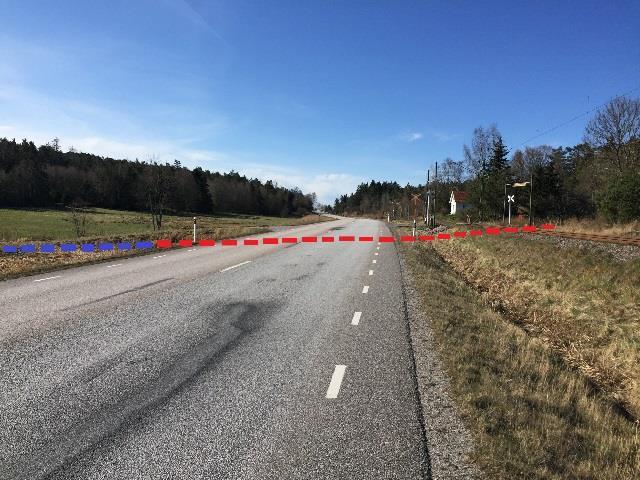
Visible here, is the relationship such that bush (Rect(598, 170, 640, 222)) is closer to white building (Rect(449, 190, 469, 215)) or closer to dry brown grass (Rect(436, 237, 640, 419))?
dry brown grass (Rect(436, 237, 640, 419))

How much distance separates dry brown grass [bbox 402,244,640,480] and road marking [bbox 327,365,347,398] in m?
1.27

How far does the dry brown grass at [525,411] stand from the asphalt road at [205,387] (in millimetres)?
596

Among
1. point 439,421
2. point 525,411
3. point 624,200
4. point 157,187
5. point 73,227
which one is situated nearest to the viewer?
point 439,421

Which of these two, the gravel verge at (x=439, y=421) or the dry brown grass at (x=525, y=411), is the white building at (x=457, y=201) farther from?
the gravel verge at (x=439, y=421)

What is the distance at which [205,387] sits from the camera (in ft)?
15.7

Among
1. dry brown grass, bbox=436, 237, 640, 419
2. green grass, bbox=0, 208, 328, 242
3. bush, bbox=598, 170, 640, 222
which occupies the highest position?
bush, bbox=598, 170, 640, 222

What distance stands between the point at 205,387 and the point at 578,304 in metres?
9.97

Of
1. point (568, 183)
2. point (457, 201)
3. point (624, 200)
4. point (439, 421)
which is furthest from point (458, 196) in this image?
point (439, 421)

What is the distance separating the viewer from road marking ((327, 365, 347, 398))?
469 cm

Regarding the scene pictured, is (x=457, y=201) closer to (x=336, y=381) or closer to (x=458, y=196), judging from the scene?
(x=458, y=196)

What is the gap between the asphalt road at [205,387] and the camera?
11.2ft

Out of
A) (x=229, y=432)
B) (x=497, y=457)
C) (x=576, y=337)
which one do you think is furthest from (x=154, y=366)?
(x=576, y=337)

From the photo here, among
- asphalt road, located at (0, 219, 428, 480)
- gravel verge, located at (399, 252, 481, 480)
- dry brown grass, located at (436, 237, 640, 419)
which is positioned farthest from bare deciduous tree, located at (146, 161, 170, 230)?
gravel verge, located at (399, 252, 481, 480)

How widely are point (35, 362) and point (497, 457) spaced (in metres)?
5.39
